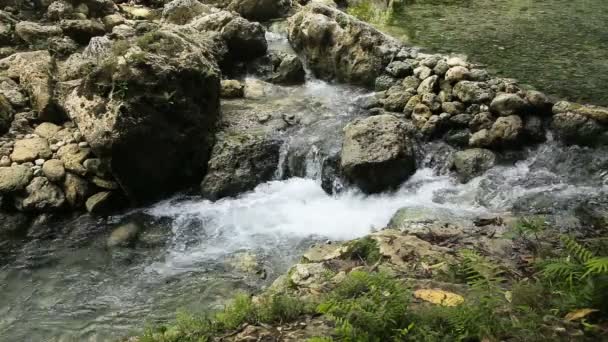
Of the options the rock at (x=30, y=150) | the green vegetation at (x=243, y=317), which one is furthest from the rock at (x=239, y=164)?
the green vegetation at (x=243, y=317)

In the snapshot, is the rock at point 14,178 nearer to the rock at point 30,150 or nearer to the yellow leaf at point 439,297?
the rock at point 30,150

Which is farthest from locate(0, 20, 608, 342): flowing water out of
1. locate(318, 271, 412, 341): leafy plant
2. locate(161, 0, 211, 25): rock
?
locate(161, 0, 211, 25): rock

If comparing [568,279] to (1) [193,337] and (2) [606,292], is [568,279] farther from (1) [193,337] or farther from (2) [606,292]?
(1) [193,337]

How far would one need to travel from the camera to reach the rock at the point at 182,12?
13.4 metres

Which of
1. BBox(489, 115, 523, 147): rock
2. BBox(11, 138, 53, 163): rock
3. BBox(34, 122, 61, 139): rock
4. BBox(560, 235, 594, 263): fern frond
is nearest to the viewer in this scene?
BBox(560, 235, 594, 263): fern frond

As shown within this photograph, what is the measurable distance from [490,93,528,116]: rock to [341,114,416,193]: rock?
5.35 ft

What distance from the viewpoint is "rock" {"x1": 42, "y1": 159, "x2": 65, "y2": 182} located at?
820 centimetres

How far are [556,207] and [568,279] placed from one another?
12.7 ft

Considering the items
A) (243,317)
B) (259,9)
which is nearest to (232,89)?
(259,9)

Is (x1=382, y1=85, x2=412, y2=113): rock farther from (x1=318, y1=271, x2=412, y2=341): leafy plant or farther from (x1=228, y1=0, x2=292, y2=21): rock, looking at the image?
(x1=228, y1=0, x2=292, y2=21): rock

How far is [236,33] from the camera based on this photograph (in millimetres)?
12078

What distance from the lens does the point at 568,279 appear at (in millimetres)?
3551

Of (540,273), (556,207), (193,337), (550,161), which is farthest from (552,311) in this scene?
(550,161)

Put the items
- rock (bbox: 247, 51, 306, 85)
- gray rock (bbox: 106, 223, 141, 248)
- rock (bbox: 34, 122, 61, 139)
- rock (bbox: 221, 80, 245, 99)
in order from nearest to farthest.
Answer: gray rock (bbox: 106, 223, 141, 248), rock (bbox: 34, 122, 61, 139), rock (bbox: 221, 80, 245, 99), rock (bbox: 247, 51, 306, 85)
